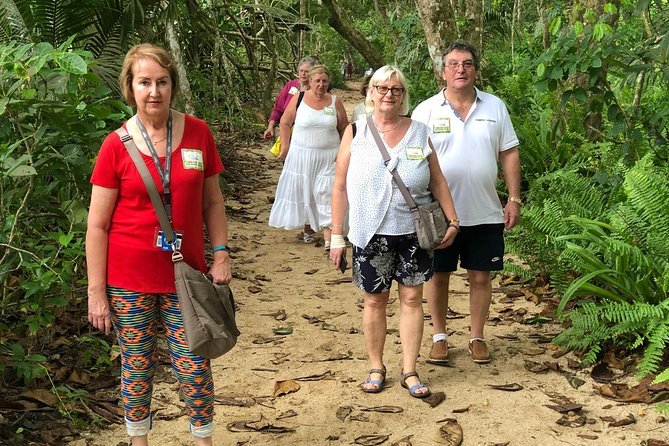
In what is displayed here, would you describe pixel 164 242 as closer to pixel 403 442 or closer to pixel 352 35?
pixel 403 442

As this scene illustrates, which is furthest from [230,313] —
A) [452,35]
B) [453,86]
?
[452,35]

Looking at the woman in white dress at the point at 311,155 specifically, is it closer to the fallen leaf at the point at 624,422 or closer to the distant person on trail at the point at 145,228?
the fallen leaf at the point at 624,422

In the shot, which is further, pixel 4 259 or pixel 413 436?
pixel 413 436

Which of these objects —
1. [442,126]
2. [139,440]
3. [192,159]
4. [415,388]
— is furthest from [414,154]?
[139,440]

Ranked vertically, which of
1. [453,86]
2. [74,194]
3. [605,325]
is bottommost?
[605,325]

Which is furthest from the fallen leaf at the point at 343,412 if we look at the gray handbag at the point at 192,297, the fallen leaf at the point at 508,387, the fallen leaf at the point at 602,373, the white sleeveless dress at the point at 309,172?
the white sleeveless dress at the point at 309,172

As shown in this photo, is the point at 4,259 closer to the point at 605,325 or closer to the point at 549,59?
the point at 605,325

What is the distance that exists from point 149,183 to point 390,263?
5.34 ft

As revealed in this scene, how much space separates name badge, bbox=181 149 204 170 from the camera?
337 cm

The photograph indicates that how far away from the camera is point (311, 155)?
25.7ft

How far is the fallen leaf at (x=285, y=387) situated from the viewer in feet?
15.7

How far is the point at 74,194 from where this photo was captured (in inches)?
181

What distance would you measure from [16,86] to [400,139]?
76.9 inches

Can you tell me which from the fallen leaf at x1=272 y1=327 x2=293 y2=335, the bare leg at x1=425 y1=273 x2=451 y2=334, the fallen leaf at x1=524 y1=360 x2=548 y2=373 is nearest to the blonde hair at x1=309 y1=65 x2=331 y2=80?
the fallen leaf at x1=272 y1=327 x2=293 y2=335
